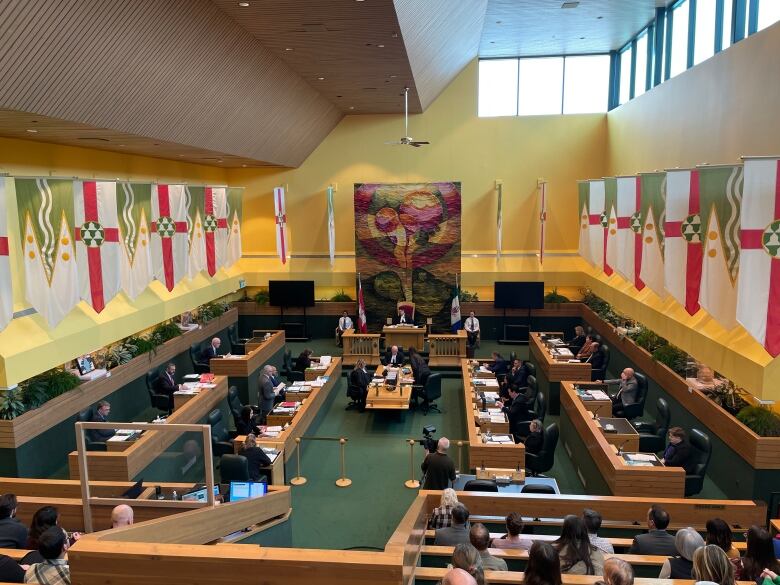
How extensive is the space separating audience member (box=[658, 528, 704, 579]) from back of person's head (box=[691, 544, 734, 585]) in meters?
0.75

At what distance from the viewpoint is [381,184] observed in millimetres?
16891

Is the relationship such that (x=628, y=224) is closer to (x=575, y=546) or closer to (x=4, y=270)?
(x=575, y=546)

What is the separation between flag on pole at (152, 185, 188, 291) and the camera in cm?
1117

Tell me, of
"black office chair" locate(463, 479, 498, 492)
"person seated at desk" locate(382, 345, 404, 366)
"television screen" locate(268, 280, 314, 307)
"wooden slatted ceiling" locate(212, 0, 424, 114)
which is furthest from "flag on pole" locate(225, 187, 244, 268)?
"black office chair" locate(463, 479, 498, 492)

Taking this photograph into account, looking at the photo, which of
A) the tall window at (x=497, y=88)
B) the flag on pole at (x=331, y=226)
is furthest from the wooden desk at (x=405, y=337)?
the tall window at (x=497, y=88)

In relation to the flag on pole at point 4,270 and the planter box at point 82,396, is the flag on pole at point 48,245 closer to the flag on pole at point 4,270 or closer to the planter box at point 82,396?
the flag on pole at point 4,270

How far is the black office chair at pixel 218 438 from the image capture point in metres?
8.50

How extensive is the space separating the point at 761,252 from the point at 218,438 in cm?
710

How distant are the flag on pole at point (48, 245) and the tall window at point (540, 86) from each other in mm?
12793

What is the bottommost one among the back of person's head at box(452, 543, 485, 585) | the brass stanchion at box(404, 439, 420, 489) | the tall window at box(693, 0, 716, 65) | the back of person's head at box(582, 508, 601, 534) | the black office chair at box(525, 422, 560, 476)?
the brass stanchion at box(404, 439, 420, 489)

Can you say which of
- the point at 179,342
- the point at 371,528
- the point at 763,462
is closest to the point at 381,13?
the point at 371,528

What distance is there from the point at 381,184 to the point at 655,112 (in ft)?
23.2

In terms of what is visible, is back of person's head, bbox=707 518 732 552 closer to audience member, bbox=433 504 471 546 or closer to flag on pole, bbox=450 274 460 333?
audience member, bbox=433 504 471 546

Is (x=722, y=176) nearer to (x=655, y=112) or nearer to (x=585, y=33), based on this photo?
(x=655, y=112)
